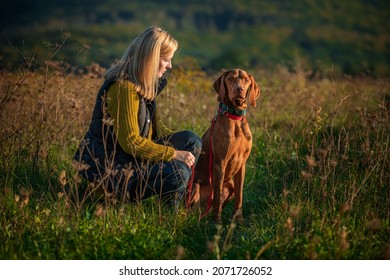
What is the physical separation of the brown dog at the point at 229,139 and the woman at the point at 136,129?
0.35 m

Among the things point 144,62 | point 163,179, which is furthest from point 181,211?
point 144,62

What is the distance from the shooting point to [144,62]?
3.96 metres

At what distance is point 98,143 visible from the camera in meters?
4.02

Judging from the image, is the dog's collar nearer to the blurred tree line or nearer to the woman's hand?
the woman's hand

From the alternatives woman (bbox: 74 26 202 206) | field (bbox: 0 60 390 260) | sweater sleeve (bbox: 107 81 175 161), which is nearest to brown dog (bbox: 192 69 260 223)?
field (bbox: 0 60 390 260)

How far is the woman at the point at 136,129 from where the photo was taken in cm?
387

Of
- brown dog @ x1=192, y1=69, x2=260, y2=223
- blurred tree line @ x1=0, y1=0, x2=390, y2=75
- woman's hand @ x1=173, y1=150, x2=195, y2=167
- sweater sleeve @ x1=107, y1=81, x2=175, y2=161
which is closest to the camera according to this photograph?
sweater sleeve @ x1=107, y1=81, x2=175, y2=161

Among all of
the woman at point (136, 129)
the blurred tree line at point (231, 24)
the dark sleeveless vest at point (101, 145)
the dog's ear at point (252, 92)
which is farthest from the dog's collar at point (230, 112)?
the blurred tree line at point (231, 24)

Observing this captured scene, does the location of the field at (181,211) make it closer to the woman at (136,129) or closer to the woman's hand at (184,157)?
the woman at (136,129)

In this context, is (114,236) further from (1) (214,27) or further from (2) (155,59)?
(1) (214,27)

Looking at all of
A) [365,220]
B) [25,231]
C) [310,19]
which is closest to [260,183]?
[365,220]

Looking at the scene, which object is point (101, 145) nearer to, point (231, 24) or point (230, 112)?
point (230, 112)

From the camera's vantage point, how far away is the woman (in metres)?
3.87

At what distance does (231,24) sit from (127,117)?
47.1m
